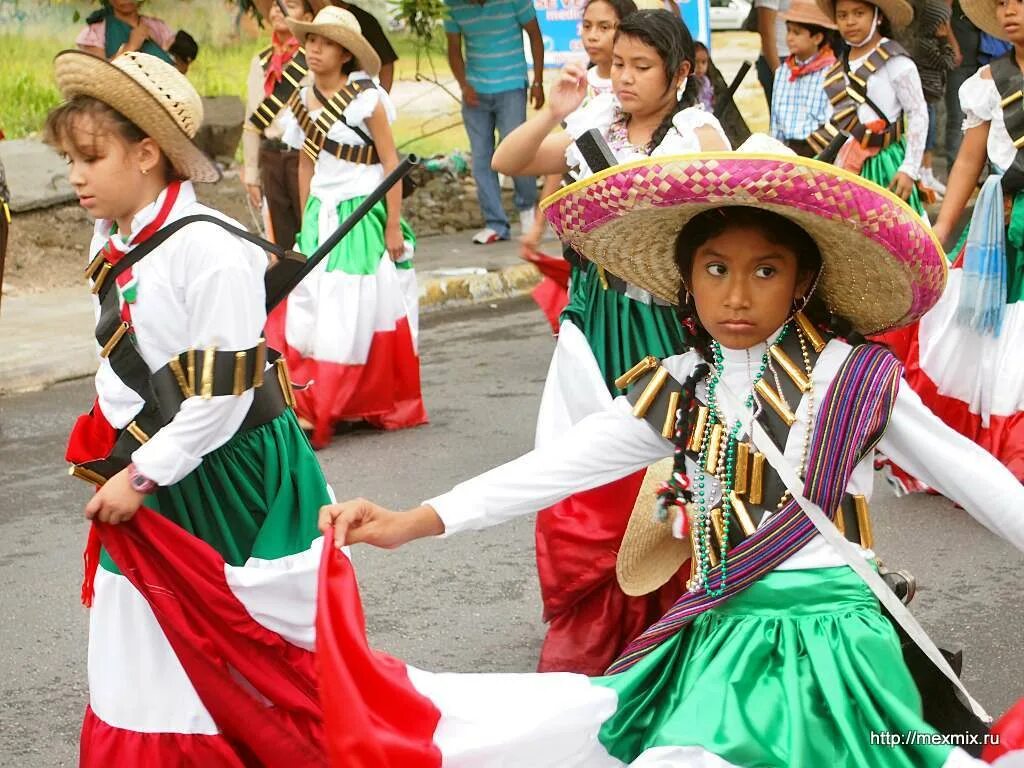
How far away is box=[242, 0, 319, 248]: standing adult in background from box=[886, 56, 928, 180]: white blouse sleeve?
3.03 meters

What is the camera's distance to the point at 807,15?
29.7ft

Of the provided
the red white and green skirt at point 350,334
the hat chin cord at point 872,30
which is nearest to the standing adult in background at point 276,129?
the red white and green skirt at point 350,334

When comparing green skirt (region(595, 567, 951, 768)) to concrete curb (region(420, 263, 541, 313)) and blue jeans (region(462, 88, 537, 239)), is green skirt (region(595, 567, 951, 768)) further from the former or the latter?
blue jeans (region(462, 88, 537, 239))

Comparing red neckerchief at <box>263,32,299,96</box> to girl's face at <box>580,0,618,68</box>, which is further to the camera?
red neckerchief at <box>263,32,299,96</box>

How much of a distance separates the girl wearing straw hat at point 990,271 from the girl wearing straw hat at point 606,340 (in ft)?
5.47

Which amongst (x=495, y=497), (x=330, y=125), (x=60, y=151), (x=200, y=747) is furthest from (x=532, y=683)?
(x=330, y=125)

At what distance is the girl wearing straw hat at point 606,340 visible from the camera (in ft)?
15.2

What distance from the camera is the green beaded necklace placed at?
3.17 m

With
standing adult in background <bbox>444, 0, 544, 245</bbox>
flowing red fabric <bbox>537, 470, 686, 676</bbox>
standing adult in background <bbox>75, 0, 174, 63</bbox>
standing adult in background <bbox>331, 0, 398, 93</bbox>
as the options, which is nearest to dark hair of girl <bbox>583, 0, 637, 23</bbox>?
flowing red fabric <bbox>537, 470, 686, 676</bbox>

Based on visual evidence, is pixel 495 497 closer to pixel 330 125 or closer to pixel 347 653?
pixel 347 653

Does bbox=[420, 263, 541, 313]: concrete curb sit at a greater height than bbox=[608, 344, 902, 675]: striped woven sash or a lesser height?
lesser

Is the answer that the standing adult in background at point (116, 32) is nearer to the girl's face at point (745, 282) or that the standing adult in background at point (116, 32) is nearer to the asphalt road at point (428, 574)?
the asphalt road at point (428, 574)

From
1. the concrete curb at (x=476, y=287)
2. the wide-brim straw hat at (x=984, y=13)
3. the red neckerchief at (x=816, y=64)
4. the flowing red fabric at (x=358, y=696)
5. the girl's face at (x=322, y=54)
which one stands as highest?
the wide-brim straw hat at (x=984, y=13)

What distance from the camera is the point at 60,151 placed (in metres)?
3.99
